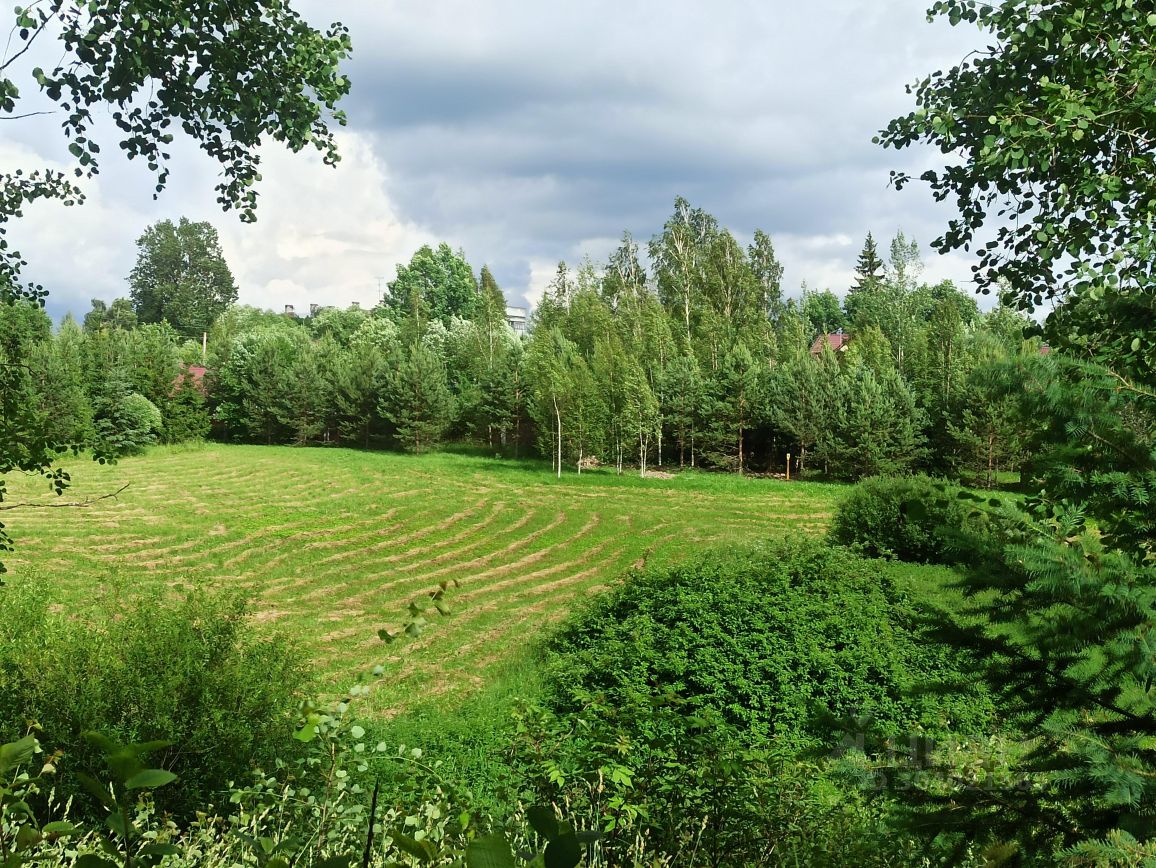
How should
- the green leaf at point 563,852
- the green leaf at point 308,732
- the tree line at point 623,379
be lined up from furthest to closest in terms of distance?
the tree line at point 623,379 → the green leaf at point 308,732 → the green leaf at point 563,852

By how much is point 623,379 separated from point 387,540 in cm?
1281

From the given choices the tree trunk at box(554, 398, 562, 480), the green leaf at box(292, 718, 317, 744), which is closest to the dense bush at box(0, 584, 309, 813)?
the green leaf at box(292, 718, 317, 744)

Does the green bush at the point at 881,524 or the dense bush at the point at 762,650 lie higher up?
the green bush at the point at 881,524

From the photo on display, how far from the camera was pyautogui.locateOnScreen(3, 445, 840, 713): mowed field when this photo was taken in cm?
1107

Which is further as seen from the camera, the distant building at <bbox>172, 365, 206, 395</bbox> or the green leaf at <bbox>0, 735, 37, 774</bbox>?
the distant building at <bbox>172, 365, 206, 395</bbox>

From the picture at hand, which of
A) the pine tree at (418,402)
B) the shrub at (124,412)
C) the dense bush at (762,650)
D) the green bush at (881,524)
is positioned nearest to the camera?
the dense bush at (762,650)

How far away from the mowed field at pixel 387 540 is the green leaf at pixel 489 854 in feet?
22.8

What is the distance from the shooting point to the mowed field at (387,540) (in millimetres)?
11070

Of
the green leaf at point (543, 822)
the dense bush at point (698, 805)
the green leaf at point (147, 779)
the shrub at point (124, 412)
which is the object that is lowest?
the dense bush at point (698, 805)

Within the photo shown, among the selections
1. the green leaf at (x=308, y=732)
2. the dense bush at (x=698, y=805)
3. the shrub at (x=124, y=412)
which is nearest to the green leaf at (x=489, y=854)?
the green leaf at (x=308, y=732)

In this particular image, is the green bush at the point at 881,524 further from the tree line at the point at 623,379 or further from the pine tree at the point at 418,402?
the pine tree at the point at 418,402

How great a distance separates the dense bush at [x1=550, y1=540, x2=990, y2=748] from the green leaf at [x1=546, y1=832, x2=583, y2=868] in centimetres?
591

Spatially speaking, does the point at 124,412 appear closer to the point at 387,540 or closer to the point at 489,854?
the point at 387,540

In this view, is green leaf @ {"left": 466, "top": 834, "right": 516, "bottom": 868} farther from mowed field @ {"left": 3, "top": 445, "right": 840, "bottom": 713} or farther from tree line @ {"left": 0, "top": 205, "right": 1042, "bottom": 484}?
tree line @ {"left": 0, "top": 205, "right": 1042, "bottom": 484}
